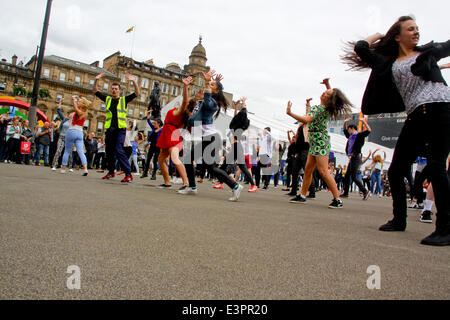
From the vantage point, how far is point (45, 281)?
1462 millimetres

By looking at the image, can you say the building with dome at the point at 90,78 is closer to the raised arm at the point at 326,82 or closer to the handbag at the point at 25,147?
the handbag at the point at 25,147

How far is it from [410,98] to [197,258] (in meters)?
2.71

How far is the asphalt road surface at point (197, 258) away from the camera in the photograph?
4.91 feet

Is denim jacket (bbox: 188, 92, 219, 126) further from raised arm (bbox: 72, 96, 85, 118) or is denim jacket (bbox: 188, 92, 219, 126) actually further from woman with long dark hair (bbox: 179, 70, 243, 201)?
raised arm (bbox: 72, 96, 85, 118)

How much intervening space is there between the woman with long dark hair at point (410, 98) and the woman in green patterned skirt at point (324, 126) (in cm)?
210

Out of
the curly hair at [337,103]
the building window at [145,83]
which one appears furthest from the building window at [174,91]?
the curly hair at [337,103]

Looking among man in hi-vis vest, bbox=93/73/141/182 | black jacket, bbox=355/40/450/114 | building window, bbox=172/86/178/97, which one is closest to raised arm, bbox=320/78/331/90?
black jacket, bbox=355/40/450/114

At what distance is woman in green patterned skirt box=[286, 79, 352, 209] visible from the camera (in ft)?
20.2

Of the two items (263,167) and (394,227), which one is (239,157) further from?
(394,227)

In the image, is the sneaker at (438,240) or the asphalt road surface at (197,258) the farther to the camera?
the sneaker at (438,240)

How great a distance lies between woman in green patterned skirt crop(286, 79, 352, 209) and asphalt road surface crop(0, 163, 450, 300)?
2627 millimetres

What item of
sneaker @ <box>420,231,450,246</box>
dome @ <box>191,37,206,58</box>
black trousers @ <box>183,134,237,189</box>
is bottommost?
sneaker @ <box>420,231,450,246</box>
